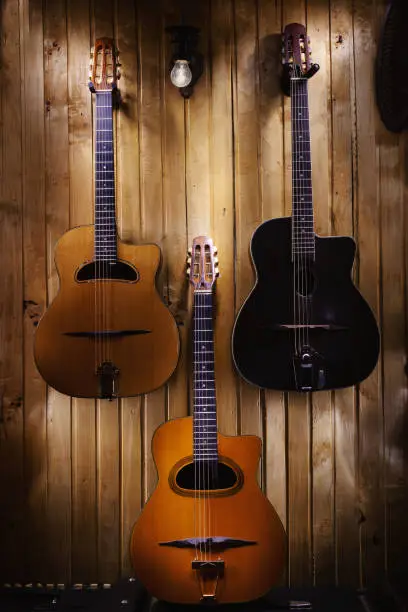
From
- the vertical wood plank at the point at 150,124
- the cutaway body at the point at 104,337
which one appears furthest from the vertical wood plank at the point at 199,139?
the cutaway body at the point at 104,337

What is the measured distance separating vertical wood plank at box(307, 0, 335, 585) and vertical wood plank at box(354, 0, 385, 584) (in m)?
0.12

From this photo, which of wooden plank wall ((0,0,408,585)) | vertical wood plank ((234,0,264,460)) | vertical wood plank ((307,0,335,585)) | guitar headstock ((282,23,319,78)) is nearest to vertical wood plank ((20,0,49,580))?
wooden plank wall ((0,0,408,585))

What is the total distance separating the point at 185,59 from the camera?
1.94 m

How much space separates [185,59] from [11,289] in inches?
43.1

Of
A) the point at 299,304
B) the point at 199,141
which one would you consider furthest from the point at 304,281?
the point at 199,141

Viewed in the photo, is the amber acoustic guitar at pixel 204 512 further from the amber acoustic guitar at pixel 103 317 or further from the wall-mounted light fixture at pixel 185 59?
the wall-mounted light fixture at pixel 185 59

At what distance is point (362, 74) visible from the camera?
2.02 meters

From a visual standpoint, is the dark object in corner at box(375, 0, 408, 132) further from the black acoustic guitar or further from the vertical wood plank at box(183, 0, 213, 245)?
the vertical wood plank at box(183, 0, 213, 245)

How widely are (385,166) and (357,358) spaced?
77cm

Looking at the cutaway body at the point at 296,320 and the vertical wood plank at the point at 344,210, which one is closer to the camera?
the cutaway body at the point at 296,320

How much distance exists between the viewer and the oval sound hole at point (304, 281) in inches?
72.8

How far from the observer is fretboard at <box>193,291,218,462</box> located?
1.78 m

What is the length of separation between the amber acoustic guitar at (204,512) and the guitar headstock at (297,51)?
692mm

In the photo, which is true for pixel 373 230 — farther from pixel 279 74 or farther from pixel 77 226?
pixel 77 226
